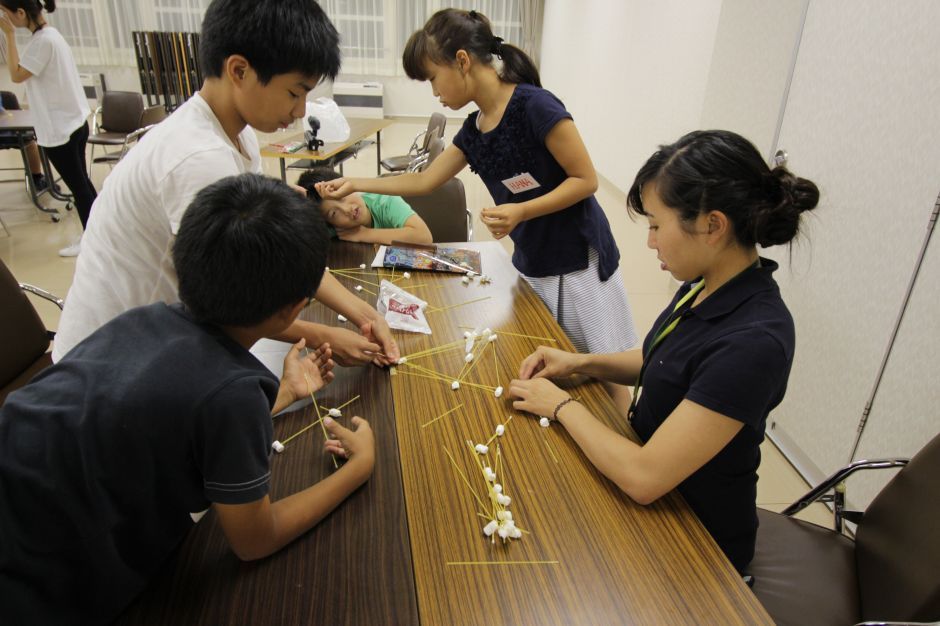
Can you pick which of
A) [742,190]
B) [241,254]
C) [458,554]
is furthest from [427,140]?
[458,554]

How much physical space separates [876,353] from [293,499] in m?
2.00

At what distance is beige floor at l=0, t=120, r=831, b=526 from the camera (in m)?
2.32

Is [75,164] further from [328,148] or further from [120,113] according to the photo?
[120,113]

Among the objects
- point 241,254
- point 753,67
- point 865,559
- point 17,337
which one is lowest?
point 865,559

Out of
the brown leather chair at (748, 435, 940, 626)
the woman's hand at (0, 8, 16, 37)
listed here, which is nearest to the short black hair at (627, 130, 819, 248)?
the brown leather chair at (748, 435, 940, 626)

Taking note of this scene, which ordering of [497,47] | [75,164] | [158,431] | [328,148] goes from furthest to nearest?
[328,148] < [75,164] < [497,47] < [158,431]

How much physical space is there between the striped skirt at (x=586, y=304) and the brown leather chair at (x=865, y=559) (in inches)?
31.6

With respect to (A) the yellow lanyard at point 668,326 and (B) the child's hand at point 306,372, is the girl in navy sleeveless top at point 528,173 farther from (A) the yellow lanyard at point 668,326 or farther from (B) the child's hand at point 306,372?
(B) the child's hand at point 306,372

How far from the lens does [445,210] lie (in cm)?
289

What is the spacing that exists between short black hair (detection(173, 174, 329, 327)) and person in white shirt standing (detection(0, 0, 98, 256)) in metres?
3.66

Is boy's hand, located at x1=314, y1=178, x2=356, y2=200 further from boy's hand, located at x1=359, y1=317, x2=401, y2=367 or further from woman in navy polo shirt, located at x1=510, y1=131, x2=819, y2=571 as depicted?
woman in navy polo shirt, located at x1=510, y1=131, x2=819, y2=571

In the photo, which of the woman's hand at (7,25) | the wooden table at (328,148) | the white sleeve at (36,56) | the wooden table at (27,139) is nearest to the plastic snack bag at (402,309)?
the wooden table at (328,148)

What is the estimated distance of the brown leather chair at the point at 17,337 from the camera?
5.49ft

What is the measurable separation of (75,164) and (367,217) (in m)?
3.01
